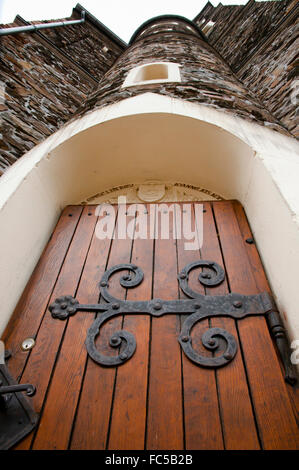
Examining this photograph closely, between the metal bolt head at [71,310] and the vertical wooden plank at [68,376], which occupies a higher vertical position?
the metal bolt head at [71,310]

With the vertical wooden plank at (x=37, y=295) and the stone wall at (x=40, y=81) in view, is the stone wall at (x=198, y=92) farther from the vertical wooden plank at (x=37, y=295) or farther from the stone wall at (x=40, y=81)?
the vertical wooden plank at (x=37, y=295)

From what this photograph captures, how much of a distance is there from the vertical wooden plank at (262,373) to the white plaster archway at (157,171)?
124 millimetres

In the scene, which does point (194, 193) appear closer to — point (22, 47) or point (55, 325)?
point (55, 325)

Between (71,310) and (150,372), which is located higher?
(71,310)

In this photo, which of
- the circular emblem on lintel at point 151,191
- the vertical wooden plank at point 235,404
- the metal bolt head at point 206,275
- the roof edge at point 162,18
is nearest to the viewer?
the vertical wooden plank at point 235,404

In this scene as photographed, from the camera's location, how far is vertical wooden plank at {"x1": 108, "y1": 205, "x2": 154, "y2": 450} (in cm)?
110

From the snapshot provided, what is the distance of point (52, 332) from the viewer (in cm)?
147

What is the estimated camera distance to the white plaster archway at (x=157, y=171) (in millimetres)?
1527

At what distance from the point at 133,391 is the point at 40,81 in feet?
14.8

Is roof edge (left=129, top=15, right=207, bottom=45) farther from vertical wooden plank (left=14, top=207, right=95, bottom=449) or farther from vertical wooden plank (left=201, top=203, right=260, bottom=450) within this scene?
vertical wooden plank (left=201, top=203, right=260, bottom=450)

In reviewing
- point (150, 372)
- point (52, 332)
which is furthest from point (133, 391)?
point (52, 332)

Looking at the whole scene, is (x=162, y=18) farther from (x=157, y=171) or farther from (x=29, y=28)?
(x=157, y=171)

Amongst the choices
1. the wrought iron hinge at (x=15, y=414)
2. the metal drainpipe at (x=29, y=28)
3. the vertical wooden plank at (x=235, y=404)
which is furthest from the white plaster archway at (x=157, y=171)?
the metal drainpipe at (x=29, y=28)
